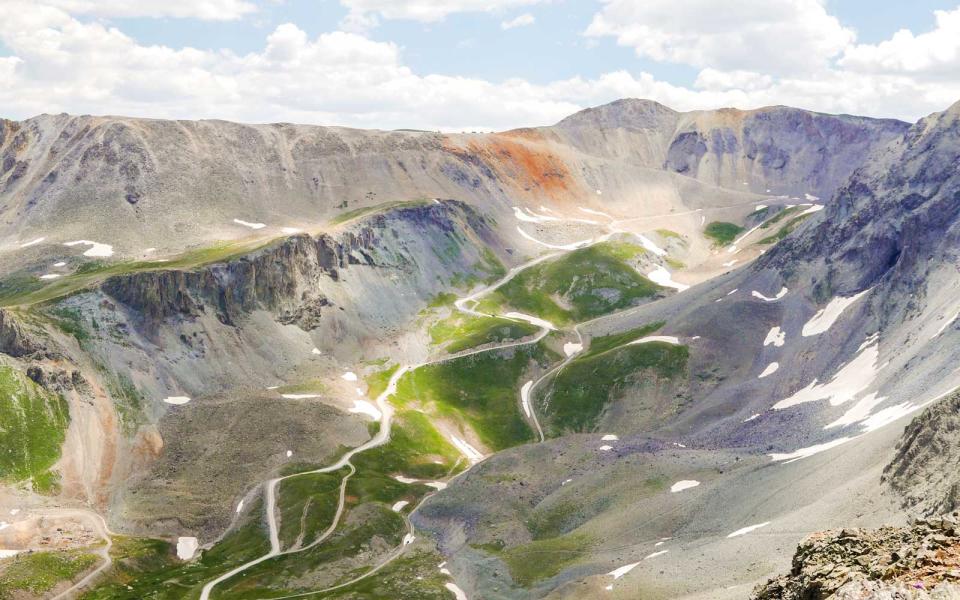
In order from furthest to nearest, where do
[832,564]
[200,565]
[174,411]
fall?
[174,411] < [200,565] < [832,564]

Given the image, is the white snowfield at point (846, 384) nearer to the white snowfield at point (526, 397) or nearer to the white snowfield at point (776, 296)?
the white snowfield at point (776, 296)

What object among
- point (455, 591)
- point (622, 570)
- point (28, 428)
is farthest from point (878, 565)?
point (28, 428)

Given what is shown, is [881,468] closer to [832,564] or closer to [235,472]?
[832,564]

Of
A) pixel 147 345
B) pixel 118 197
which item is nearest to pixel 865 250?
pixel 147 345

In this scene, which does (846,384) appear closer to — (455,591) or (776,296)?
(776,296)

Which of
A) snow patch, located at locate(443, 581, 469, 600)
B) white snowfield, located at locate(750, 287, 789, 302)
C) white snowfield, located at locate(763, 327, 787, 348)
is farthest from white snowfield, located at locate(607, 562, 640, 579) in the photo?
white snowfield, located at locate(750, 287, 789, 302)

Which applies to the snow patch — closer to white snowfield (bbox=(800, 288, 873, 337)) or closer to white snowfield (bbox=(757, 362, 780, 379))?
white snowfield (bbox=(757, 362, 780, 379))
